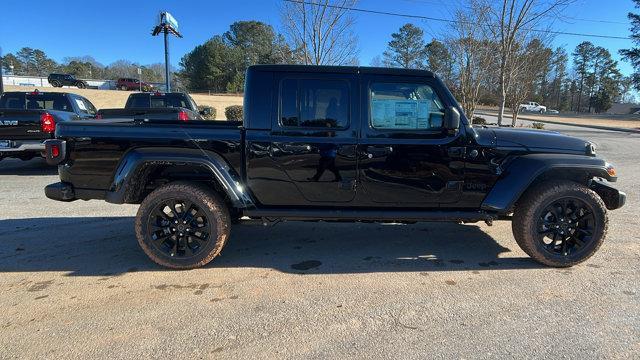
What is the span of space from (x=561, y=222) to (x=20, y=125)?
9.62 meters

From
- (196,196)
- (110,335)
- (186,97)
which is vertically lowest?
(110,335)

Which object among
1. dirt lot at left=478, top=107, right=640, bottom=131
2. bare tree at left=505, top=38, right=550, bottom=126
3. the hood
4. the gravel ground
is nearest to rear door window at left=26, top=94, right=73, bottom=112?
the gravel ground

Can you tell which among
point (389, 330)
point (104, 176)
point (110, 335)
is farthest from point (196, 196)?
point (389, 330)

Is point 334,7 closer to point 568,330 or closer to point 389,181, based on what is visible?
point 389,181

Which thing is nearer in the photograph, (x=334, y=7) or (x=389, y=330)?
(x=389, y=330)

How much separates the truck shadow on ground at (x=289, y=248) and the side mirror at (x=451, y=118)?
4.42 ft

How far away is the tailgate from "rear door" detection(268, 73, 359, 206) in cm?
713

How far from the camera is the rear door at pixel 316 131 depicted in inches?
156

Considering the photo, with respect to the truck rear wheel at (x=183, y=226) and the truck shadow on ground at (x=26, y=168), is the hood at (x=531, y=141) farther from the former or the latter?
the truck shadow on ground at (x=26, y=168)

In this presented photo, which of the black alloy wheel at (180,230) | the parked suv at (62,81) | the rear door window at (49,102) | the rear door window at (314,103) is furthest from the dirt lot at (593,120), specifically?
the parked suv at (62,81)

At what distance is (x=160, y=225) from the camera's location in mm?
4039

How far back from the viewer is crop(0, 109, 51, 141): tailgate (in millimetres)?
8617

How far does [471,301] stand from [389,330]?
847mm

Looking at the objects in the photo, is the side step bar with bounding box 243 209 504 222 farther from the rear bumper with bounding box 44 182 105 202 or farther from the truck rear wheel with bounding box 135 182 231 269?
the rear bumper with bounding box 44 182 105 202
